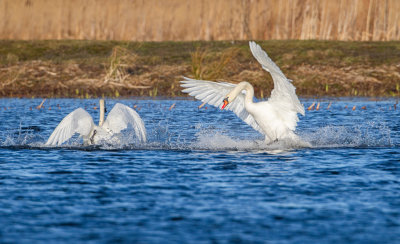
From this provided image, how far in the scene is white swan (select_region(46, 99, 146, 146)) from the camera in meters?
14.9

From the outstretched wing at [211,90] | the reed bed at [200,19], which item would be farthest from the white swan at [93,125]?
the reed bed at [200,19]

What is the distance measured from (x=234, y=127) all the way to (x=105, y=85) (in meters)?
12.7

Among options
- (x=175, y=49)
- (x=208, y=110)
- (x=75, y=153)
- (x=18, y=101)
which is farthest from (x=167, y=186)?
(x=175, y=49)

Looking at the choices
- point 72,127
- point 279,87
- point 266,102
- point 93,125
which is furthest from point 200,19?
point 279,87

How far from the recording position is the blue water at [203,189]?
8383 millimetres

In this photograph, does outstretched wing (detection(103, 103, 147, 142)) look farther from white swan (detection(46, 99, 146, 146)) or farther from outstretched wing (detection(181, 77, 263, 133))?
outstretched wing (detection(181, 77, 263, 133))

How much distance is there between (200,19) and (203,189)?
95.2ft

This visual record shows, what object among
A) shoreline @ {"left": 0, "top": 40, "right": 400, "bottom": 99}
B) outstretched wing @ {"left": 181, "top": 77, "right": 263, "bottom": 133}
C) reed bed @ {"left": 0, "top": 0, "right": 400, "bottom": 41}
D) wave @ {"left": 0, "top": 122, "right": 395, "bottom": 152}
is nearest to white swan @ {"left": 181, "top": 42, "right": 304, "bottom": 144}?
outstretched wing @ {"left": 181, "top": 77, "right": 263, "bottom": 133}

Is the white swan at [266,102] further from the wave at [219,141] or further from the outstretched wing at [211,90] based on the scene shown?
the wave at [219,141]

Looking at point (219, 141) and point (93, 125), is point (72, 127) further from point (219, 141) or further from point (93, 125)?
point (219, 141)

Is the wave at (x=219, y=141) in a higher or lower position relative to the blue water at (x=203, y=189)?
higher

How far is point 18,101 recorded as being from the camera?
96.4ft

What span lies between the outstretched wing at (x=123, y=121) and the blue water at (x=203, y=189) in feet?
1.46

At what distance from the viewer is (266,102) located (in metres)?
14.9
